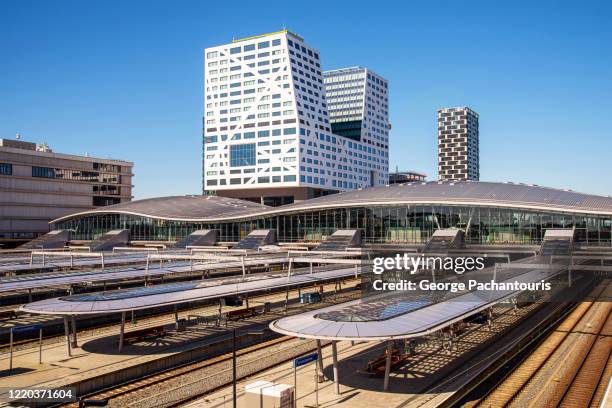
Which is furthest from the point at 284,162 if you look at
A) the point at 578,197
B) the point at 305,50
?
the point at 578,197

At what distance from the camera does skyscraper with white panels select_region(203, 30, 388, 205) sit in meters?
142

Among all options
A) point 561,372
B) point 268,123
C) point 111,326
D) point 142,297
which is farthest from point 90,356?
point 268,123

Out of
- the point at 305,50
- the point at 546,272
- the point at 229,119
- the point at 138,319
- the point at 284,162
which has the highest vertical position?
the point at 305,50

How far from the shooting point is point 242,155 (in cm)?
14788

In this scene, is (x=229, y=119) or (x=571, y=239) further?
(x=229, y=119)

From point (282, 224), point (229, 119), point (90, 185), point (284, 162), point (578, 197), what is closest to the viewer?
point (578, 197)

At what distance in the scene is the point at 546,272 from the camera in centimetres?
4828

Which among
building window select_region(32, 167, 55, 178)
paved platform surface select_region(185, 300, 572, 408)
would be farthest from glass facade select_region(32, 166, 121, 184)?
paved platform surface select_region(185, 300, 572, 408)

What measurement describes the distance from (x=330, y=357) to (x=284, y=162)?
111702 mm

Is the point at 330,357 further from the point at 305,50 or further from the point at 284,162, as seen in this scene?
the point at 305,50

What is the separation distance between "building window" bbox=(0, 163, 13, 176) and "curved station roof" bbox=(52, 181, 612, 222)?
19.7 metres

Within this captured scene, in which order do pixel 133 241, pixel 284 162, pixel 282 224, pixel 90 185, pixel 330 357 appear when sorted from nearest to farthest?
pixel 330 357
pixel 282 224
pixel 133 241
pixel 90 185
pixel 284 162

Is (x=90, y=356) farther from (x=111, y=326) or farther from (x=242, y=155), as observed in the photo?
(x=242, y=155)

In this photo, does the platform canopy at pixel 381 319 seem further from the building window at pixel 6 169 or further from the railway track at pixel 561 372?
the building window at pixel 6 169
